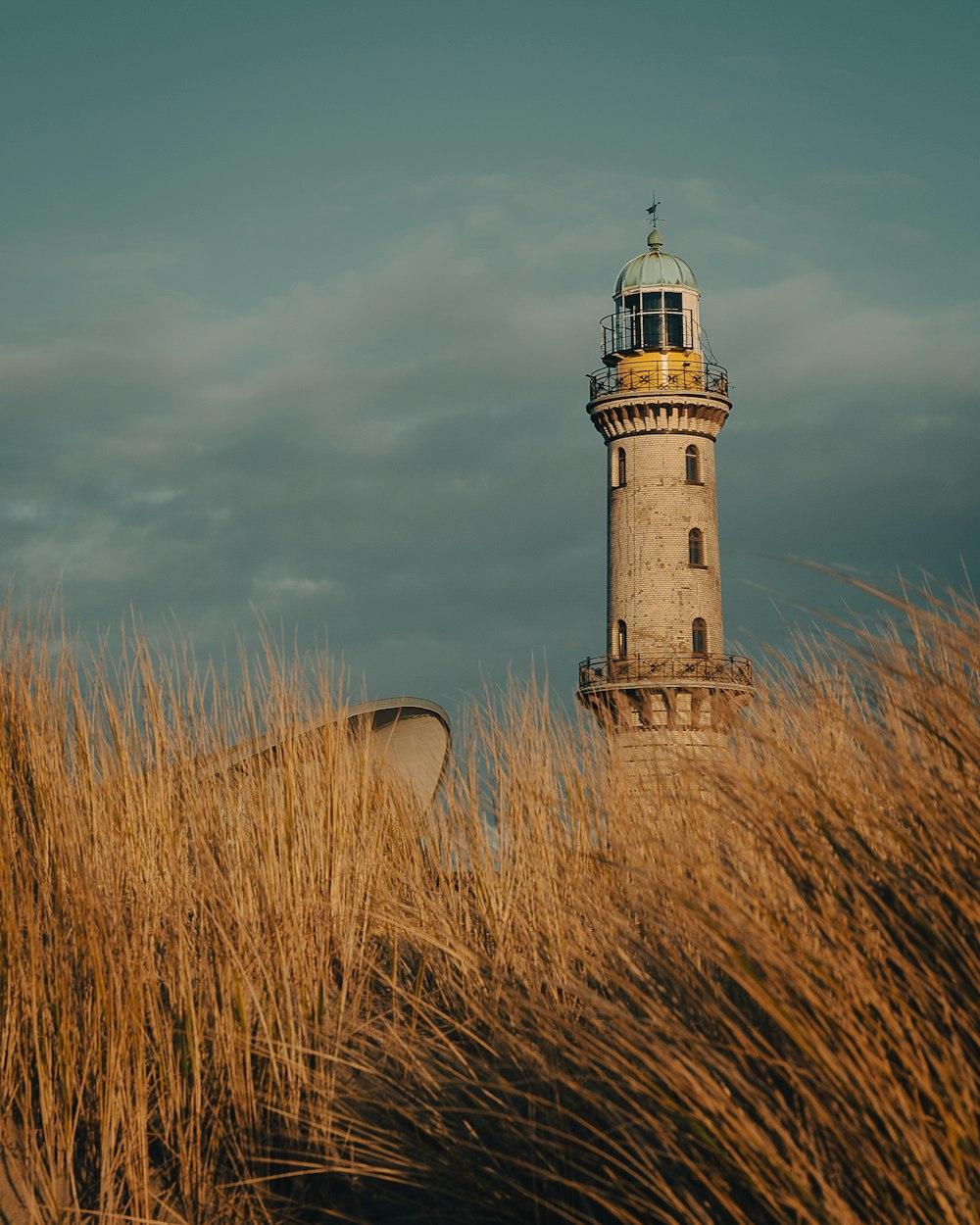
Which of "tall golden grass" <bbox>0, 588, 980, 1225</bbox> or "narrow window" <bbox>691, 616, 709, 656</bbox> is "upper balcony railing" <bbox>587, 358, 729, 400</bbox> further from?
"tall golden grass" <bbox>0, 588, 980, 1225</bbox>

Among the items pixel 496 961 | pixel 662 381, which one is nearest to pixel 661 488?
pixel 662 381

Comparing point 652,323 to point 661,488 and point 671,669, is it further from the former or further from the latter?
point 671,669

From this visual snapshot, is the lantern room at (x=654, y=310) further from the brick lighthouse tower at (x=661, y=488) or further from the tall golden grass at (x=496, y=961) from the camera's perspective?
the tall golden grass at (x=496, y=961)

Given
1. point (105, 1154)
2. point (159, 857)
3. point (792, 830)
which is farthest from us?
point (159, 857)

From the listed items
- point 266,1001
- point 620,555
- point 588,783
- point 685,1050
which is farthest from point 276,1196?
point 620,555

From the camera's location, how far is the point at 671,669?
25.1m

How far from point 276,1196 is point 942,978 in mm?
1473

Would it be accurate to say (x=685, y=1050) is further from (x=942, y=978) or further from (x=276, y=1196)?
(x=276, y=1196)

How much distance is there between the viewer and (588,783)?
4.28 m

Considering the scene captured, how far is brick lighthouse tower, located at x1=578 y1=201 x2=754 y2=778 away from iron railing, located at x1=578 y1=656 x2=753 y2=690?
0.02 meters

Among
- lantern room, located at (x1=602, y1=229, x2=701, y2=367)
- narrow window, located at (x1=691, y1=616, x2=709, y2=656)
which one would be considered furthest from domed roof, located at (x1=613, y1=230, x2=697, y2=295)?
narrow window, located at (x1=691, y1=616, x2=709, y2=656)

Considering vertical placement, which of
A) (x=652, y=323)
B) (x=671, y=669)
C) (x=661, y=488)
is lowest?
(x=671, y=669)

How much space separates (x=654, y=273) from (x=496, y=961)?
2489 centimetres

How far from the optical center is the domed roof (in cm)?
2670
